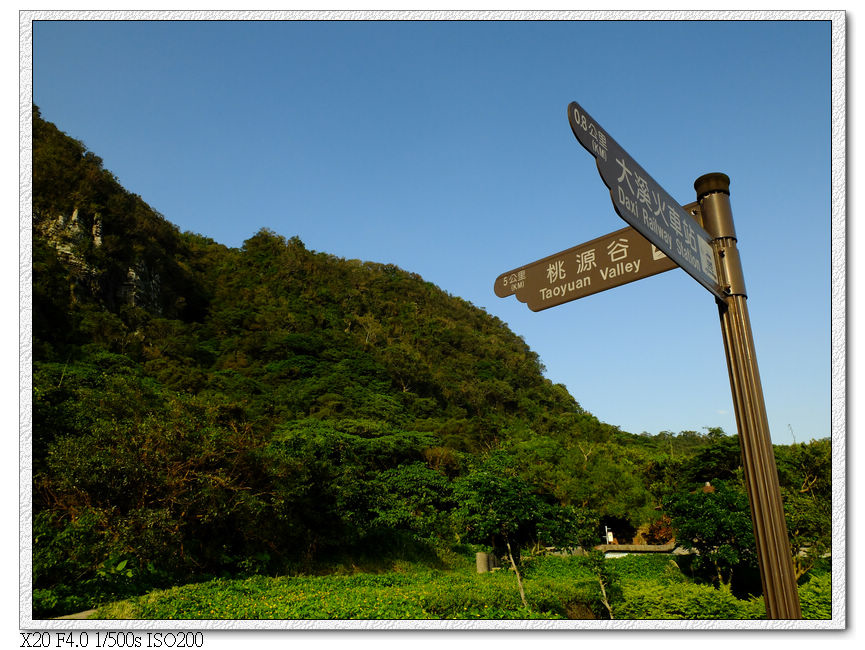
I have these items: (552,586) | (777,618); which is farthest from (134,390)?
(777,618)

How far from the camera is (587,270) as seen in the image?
212cm

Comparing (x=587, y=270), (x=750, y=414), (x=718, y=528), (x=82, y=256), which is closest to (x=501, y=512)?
(x=718, y=528)

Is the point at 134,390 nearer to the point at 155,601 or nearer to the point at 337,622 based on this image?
the point at 155,601

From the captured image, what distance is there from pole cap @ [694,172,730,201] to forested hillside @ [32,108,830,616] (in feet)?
20.0

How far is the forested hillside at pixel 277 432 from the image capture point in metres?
8.66

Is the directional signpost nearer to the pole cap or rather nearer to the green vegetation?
the pole cap

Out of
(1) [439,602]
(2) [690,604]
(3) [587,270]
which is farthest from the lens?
(1) [439,602]

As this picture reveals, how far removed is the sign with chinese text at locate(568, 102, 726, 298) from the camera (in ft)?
5.10

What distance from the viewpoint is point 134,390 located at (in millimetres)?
13477

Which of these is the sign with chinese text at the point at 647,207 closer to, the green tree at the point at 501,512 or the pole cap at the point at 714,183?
the pole cap at the point at 714,183

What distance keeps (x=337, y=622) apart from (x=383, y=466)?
15.3 metres

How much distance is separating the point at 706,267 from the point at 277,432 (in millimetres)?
18268

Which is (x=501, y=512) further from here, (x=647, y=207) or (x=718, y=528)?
(x=647, y=207)

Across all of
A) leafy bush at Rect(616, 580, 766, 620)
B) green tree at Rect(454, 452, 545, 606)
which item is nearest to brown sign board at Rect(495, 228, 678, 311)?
leafy bush at Rect(616, 580, 766, 620)
